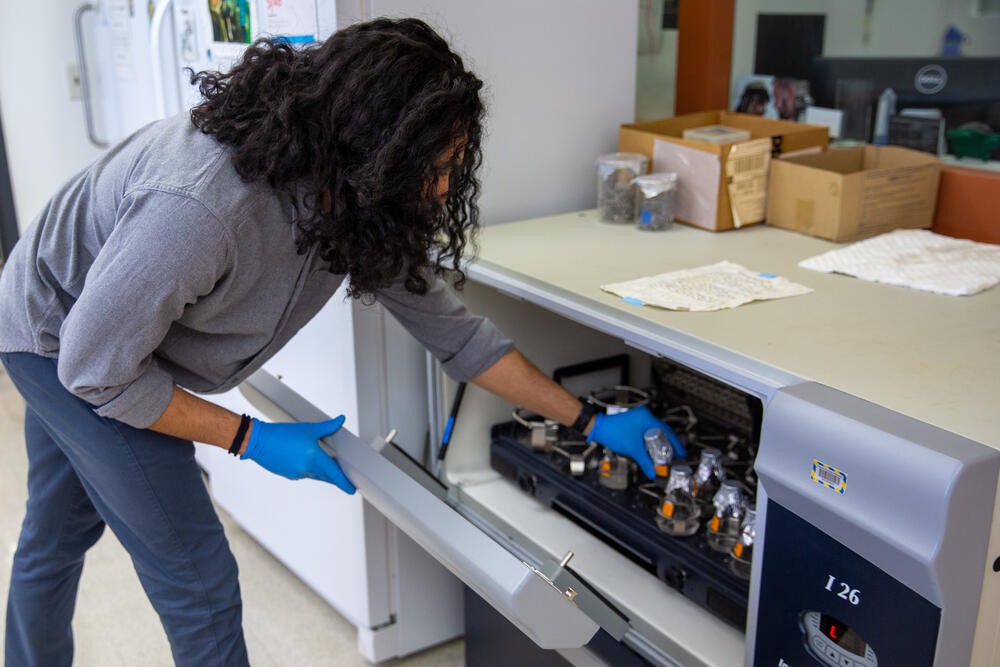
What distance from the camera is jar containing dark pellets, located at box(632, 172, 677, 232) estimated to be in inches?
71.2

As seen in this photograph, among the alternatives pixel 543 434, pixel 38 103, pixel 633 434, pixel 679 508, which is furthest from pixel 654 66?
pixel 38 103

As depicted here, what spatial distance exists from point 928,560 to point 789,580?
0.23 m

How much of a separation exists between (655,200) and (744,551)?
2.30 ft

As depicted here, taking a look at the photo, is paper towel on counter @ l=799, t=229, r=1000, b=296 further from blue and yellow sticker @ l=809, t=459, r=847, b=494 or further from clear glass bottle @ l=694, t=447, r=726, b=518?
blue and yellow sticker @ l=809, t=459, r=847, b=494

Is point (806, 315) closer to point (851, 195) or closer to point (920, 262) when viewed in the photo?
point (920, 262)

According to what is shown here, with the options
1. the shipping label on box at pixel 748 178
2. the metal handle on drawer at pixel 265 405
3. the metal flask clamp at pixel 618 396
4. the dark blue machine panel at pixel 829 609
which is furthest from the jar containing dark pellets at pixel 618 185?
the dark blue machine panel at pixel 829 609

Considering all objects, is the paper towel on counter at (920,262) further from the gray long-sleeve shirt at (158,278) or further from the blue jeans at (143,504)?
the blue jeans at (143,504)

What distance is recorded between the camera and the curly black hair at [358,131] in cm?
116

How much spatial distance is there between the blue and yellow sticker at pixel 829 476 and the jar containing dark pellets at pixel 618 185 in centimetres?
95

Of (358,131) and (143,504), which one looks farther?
(143,504)

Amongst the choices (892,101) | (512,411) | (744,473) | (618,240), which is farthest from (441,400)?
(892,101)

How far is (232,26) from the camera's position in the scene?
1962mm

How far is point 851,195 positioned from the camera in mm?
1710

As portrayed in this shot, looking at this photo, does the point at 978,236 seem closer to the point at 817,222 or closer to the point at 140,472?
the point at 817,222
